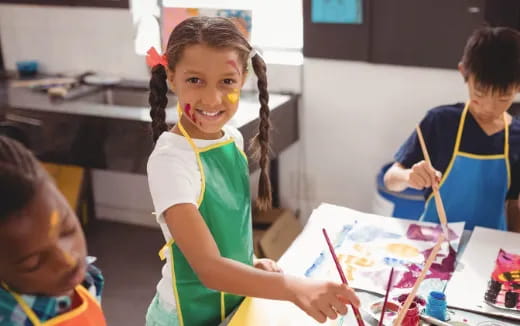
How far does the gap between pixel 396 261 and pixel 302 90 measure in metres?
1.41

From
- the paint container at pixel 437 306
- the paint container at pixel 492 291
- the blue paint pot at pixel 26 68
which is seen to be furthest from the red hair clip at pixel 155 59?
the blue paint pot at pixel 26 68

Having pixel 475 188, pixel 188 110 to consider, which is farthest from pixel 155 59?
pixel 475 188

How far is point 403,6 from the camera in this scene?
229 cm

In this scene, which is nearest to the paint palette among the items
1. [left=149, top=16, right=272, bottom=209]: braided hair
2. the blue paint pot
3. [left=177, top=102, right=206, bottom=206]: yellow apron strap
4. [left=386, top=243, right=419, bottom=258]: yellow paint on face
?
[left=386, top=243, right=419, bottom=258]: yellow paint on face

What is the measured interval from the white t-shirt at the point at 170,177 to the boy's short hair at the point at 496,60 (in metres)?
0.69

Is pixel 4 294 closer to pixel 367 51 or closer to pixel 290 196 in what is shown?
pixel 367 51

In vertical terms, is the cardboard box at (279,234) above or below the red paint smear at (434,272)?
below

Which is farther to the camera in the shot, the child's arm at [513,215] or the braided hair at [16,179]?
the child's arm at [513,215]

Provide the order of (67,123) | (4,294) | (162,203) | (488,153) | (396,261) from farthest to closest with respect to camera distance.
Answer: (67,123) < (488,153) < (396,261) < (162,203) < (4,294)

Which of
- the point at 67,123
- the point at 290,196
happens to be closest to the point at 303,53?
the point at 290,196

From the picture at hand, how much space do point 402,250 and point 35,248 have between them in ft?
3.06

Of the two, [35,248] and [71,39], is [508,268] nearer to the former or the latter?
[35,248]

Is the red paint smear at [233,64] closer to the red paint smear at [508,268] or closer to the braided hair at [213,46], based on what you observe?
the braided hair at [213,46]

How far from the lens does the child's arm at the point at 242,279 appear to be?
0.91 metres
